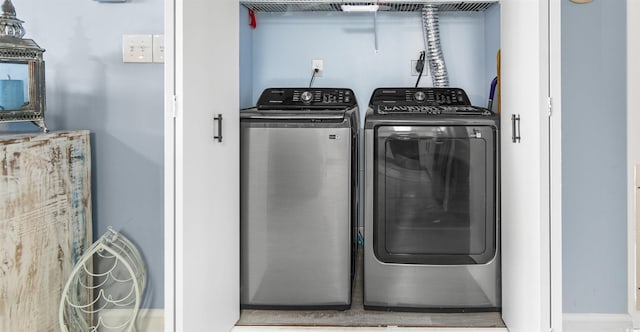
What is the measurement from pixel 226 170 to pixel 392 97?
1.31 metres

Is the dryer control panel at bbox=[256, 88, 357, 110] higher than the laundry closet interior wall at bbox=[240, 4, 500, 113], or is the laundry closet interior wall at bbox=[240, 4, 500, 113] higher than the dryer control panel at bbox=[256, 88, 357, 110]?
the laundry closet interior wall at bbox=[240, 4, 500, 113]

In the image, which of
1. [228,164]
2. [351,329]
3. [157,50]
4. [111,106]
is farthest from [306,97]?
[351,329]

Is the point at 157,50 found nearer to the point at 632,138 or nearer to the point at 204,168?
the point at 204,168

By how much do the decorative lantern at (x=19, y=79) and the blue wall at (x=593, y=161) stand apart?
1834mm

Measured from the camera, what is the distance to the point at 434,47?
122 inches

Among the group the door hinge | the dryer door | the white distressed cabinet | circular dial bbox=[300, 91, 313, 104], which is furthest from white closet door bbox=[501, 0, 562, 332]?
the white distressed cabinet

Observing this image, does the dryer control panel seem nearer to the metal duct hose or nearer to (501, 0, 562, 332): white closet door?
the metal duct hose

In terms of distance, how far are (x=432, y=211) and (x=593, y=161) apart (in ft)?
2.47

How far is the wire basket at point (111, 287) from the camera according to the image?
2010 mm

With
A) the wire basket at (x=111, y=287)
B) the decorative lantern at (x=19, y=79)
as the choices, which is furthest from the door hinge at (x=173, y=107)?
the wire basket at (x=111, y=287)

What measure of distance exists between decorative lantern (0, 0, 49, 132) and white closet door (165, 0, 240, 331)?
0.53 meters

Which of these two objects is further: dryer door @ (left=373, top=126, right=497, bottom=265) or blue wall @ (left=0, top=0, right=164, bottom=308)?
dryer door @ (left=373, top=126, right=497, bottom=265)

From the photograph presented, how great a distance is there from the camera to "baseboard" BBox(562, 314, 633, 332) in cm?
174

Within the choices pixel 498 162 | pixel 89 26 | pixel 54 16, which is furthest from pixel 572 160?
pixel 54 16
